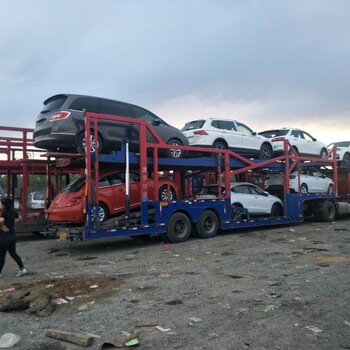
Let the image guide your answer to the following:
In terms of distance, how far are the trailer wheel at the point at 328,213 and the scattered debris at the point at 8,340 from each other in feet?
48.5


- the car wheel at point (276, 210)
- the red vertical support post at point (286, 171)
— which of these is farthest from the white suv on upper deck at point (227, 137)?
the car wheel at point (276, 210)

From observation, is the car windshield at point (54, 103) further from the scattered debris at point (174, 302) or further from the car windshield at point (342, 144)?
the car windshield at point (342, 144)

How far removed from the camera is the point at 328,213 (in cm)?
1736

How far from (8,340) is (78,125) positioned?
636 cm

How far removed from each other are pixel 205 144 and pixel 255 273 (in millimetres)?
6266

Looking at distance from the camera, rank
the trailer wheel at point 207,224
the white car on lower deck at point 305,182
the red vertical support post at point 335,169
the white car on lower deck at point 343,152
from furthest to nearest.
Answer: the white car on lower deck at point 343,152 < the red vertical support post at point 335,169 < the white car on lower deck at point 305,182 < the trailer wheel at point 207,224

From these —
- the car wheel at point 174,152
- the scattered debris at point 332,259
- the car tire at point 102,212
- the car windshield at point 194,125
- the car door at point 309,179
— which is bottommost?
the scattered debris at point 332,259

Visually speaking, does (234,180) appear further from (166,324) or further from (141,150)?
(166,324)

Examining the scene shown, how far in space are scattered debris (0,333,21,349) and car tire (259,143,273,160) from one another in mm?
12008

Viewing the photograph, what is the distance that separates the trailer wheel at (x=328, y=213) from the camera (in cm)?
1720

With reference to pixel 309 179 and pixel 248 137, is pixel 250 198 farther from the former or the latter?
pixel 309 179

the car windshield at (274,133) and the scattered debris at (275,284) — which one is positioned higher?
the car windshield at (274,133)

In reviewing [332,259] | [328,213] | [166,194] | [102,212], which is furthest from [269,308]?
[328,213]

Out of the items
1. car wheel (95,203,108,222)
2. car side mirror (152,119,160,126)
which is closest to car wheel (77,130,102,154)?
car wheel (95,203,108,222)
